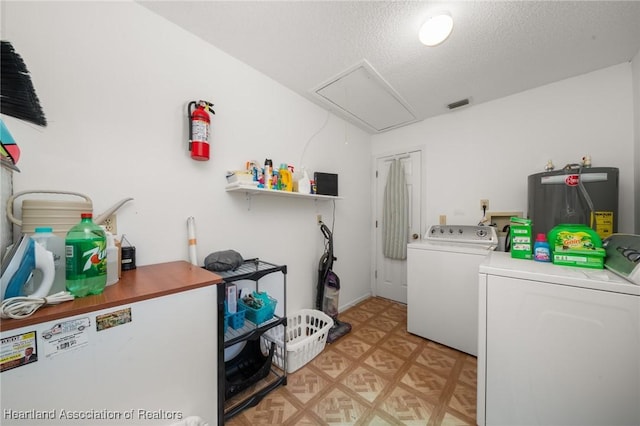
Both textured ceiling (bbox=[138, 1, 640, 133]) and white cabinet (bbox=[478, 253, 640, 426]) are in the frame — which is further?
textured ceiling (bbox=[138, 1, 640, 133])

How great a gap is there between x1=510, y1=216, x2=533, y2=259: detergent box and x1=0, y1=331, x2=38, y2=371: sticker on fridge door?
2.15m

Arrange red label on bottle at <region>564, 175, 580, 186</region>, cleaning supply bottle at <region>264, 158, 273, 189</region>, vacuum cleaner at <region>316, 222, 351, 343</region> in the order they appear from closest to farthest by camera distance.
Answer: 1. red label on bottle at <region>564, 175, 580, 186</region>
2. cleaning supply bottle at <region>264, 158, 273, 189</region>
3. vacuum cleaner at <region>316, 222, 351, 343</region>

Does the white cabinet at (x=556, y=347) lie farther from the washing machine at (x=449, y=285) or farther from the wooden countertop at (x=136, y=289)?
the wooden countertop at (x=136, y=289)

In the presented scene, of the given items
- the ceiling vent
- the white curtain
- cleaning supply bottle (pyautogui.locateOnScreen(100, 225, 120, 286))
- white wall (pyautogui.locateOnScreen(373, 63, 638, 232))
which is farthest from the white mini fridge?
the ceiling vent

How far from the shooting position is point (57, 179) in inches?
40.0

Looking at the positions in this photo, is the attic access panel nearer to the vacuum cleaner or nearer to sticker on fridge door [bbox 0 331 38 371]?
the vacuum cleaner

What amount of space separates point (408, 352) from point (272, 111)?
2.45m

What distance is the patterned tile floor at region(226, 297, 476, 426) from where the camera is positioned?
1.25m

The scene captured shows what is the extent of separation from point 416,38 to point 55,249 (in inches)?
87.7

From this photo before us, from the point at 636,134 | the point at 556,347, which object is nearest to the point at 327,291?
the point at 556,347

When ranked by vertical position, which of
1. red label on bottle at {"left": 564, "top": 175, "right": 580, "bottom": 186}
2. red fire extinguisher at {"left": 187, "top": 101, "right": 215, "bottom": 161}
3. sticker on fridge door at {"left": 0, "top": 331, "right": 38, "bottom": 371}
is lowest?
sticker on fridge door at {"left": 0, "top": 331, "right": 38, "bottom": 371}

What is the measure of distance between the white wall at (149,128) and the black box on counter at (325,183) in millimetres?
247

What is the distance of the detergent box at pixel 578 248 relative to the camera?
1041 mm

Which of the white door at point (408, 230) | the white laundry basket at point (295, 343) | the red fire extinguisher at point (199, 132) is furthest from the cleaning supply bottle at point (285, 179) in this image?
the white door at point (408, 230)
